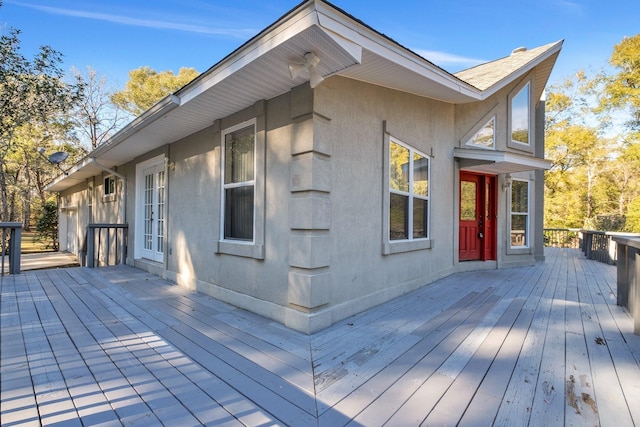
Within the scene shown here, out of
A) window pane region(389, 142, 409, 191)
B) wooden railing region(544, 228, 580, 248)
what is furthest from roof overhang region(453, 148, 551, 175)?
wooden railing region(544, 228, 580, 248)

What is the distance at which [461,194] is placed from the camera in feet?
21.2

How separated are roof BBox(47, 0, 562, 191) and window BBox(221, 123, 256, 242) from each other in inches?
13.6

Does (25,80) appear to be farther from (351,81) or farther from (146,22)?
(351,81)

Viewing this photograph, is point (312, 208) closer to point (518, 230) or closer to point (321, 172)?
point (321, 172)

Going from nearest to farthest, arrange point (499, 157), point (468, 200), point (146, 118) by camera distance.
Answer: point (146, 118), point (499, 157), point (468, 200)

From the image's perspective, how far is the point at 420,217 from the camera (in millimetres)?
5070

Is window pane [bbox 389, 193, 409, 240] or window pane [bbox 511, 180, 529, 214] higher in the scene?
window pane [bbox 511, 180, 529, 214]

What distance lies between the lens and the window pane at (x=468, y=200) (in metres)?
6.52

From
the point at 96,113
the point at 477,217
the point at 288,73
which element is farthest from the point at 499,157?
the point at 96,113

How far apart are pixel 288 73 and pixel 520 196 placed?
263 inches

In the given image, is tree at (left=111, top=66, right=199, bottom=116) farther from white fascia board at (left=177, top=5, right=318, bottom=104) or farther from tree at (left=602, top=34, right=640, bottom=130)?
tree at (left=602, top=34, right=640, bottom=130)

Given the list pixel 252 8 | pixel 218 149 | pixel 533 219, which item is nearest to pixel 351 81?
pixel 218 149

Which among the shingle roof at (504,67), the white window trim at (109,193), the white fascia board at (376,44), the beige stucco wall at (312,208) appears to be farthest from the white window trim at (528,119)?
the white window trim at (109,193)

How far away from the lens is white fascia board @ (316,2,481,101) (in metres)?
2.24
